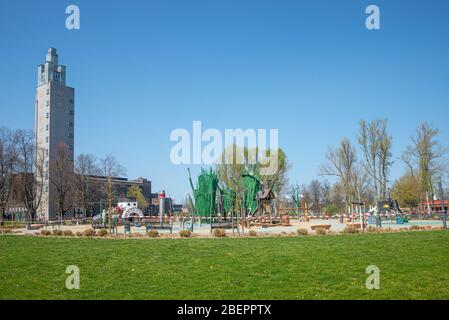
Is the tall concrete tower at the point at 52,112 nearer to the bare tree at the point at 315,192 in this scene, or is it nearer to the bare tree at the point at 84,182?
the bare tree at the point at 84,182

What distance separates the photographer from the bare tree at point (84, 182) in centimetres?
6372

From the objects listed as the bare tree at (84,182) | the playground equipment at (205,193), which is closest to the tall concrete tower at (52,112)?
the bare tree at (84,182)

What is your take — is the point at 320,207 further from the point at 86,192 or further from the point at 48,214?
the point at 48,214

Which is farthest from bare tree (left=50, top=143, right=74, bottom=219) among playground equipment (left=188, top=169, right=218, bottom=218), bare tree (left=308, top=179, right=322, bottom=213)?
bare tree (left=308, top=179, right=322, bottom=213)

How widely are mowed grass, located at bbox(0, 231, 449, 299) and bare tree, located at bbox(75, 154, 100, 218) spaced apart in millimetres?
49180

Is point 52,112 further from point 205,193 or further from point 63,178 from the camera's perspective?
point 205,193

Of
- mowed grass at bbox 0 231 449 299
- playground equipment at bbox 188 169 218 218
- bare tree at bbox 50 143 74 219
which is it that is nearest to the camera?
→ mowed grass at bbox 0 231 449 299

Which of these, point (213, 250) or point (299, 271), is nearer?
point (299, 271)

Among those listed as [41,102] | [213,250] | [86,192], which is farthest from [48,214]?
[213,250]

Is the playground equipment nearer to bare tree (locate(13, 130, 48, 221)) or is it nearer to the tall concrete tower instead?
bare tree (locate(13, 130, 48, 221))

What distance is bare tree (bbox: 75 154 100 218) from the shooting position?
63722mm

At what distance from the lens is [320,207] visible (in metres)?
82.0

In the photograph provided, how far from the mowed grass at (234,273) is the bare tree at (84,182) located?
4918cm
